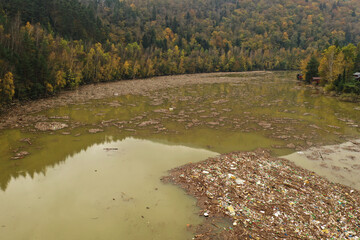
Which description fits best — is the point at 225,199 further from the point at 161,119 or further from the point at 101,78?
the point at 101,78

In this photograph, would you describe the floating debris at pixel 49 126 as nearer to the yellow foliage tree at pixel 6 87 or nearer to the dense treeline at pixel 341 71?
the yellow foliage tree at pixel 6 87

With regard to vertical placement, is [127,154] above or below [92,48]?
below

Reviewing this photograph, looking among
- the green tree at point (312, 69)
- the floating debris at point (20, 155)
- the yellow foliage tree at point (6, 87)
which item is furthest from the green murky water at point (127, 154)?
the green tree at point (312, 69)

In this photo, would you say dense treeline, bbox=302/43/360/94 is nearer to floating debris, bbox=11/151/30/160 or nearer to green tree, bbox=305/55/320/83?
green tree, bbox=305/55/320/83

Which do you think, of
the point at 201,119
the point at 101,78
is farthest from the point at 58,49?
the point at 201,119

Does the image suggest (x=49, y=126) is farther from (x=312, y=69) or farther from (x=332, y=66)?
(x=312, y=69)

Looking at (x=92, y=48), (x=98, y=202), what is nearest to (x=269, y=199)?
(x=98, y=202)
